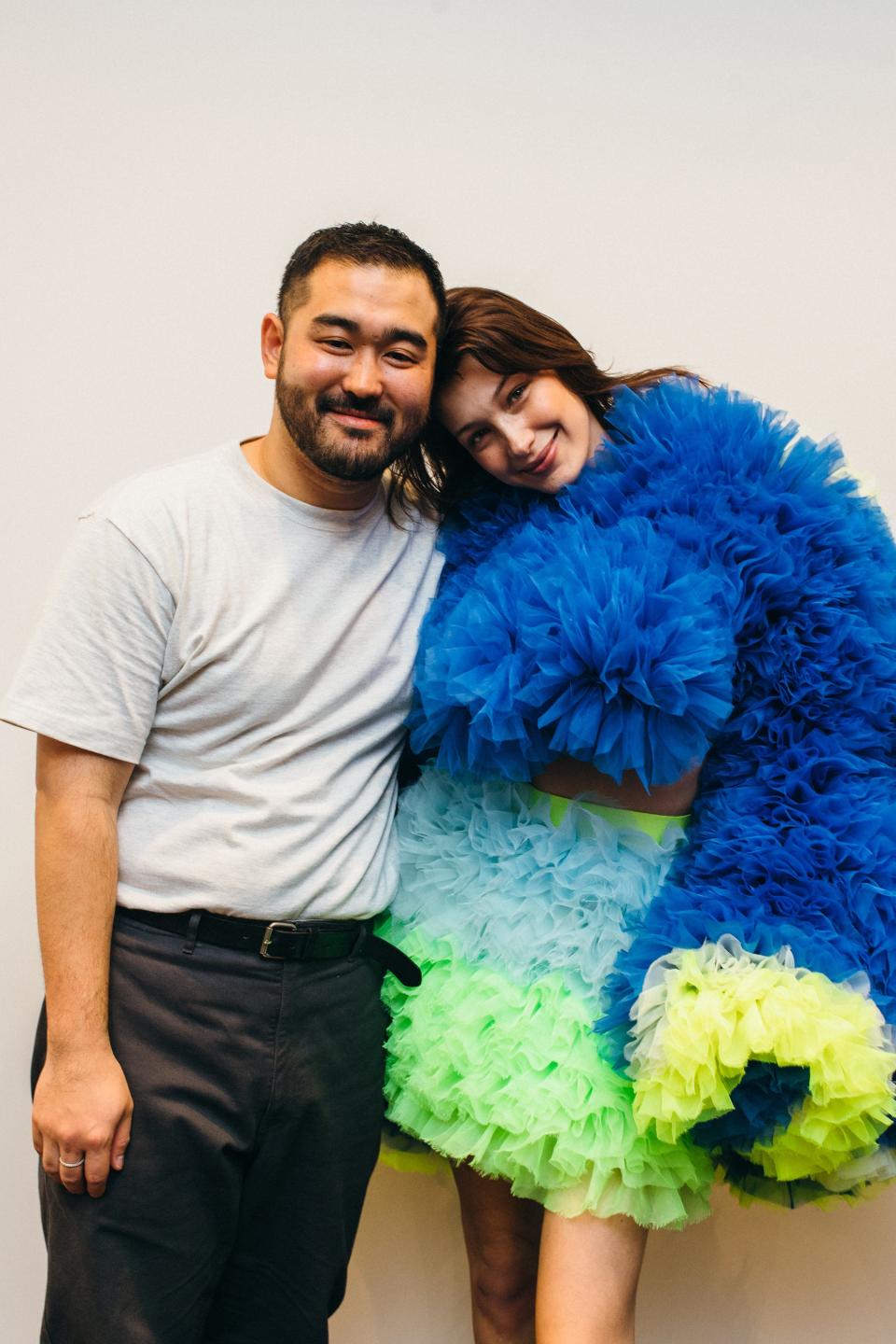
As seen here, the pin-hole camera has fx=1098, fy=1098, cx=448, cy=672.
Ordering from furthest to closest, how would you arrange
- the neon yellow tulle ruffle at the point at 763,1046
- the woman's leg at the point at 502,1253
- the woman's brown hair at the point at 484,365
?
the woman's leg at the point at 502,1253 < the woman's brown hair at the point at 484,365 < the neon yellow tulle ruffle at the point at 763,1046

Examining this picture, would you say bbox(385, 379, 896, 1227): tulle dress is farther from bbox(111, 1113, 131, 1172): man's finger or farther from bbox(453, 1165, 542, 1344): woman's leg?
bbox(111, 1113, 131, 1172): man's finger

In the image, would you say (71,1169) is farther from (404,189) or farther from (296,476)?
(404,189)

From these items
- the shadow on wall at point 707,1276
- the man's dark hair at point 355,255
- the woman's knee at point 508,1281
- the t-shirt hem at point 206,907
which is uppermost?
the man's dark hair at point 355,255

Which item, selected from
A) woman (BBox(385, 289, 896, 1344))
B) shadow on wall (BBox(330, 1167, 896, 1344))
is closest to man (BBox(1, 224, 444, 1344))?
woman (BBox(385, 289, 896, 1344))

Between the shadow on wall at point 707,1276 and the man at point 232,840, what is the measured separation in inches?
21.9

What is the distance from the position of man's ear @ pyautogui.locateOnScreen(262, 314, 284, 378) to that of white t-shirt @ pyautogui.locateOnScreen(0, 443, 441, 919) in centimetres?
14

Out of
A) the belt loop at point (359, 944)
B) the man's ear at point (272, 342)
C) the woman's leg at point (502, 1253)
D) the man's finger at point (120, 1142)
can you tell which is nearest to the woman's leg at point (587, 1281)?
the woman's leg at point (502, 1253)

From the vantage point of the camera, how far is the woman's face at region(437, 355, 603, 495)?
154cm

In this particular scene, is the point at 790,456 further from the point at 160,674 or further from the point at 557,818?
the point at 160,674

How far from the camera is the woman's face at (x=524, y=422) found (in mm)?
1540

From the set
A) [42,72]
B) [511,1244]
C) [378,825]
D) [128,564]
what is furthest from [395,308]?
[511,1244]

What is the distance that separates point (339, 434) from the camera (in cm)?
144

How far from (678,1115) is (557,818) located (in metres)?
0.40

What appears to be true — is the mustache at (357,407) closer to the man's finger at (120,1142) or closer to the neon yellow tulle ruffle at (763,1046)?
the neon yellow tulle ruffle at (763,1046)
